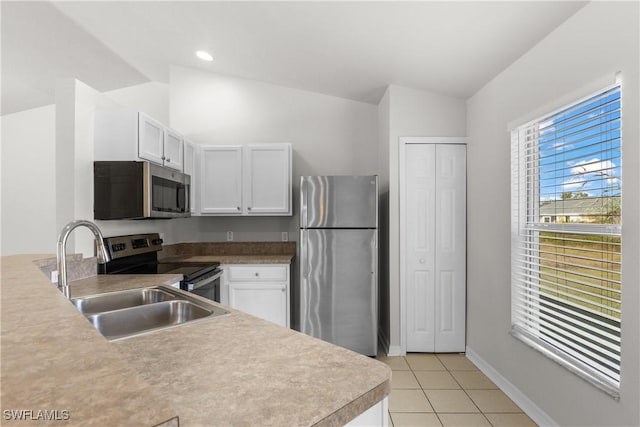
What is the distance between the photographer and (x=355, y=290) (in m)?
3.13

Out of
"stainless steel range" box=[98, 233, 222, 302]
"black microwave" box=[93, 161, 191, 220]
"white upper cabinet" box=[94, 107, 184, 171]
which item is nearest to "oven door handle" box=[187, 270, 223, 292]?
"stainless steel range" box=[98, 233, 222, 302]

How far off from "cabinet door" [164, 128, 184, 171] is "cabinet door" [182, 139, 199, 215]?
13cm

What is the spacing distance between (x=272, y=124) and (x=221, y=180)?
947 mm

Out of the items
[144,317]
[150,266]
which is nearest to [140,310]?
[144,317]

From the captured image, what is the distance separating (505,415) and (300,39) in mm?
3147

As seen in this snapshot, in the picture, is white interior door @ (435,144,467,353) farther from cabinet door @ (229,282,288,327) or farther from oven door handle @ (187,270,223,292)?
oven door handle @ (187,270,223,292)

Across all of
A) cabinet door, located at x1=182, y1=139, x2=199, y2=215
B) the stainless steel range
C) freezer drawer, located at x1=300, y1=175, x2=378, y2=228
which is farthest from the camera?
cabinet door, located at x1=182, y1=139, x2=199, y2=215

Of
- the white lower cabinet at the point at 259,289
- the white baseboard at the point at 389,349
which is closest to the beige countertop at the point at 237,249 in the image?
the white lower cabinet at the point at 259,289

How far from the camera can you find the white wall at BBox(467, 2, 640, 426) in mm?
1463

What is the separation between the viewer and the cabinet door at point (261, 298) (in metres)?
3.25

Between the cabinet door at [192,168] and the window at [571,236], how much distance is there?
2.93 m

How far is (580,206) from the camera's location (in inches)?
71.9

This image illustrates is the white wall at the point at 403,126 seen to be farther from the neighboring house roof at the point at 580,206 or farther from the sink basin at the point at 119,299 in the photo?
the sink basin at the point at 119,299

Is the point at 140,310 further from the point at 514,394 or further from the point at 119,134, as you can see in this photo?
the point at 514,394
